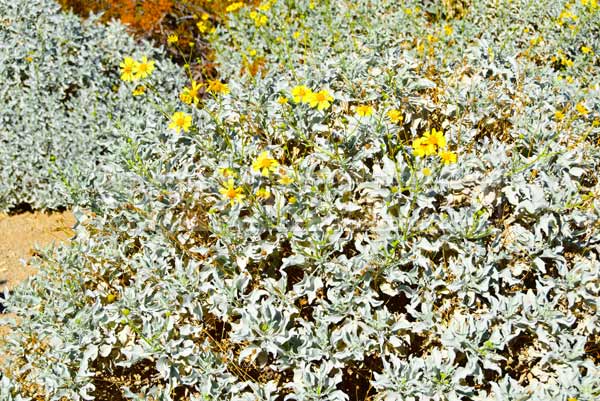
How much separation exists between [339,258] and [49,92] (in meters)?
3.15

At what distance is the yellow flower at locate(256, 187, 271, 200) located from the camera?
8.50 ft

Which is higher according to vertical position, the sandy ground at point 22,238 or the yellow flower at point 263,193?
the yellow flower at point 263,193

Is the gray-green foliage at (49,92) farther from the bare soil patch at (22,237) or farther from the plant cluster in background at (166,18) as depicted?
the plant cluster in background at (166,18)

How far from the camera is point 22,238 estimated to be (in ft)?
14.5

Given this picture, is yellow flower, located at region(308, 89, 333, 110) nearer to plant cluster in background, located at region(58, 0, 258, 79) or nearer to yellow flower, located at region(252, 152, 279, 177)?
yellow flower, located at region(252, 152, 279, 177)

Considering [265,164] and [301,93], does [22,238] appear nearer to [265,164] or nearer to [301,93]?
[265,164]

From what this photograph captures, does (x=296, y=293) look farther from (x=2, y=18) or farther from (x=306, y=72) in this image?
(x=2, y=18)

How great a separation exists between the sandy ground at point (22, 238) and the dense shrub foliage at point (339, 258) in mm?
1172

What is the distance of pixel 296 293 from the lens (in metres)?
2.48

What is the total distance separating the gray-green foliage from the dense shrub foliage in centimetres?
151

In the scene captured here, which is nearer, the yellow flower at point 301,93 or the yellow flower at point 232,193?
the yellow flower at point 232,193

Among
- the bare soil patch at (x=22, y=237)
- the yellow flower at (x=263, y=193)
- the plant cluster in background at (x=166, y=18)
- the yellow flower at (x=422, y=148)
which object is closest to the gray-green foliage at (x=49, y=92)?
the bare soil patch at (x=22, y=237)

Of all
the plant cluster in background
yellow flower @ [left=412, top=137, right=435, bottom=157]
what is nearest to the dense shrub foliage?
yellow flower @ [left=412, top=137, right=435, bottom=157]

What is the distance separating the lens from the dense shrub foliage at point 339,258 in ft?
7.77
